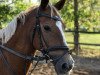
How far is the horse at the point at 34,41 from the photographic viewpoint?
351 cm

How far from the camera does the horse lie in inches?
138

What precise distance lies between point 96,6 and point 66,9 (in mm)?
1849

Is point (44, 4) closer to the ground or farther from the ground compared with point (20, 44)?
farther from the ground

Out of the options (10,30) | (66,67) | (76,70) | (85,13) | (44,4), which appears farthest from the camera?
(85,13)

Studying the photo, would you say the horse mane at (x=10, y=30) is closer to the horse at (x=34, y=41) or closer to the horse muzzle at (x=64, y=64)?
the horse at (x=34, y=41)

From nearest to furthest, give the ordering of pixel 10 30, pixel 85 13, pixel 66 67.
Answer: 1. pixel 66 67
2. pixel 10 30
3. pixel 85 13

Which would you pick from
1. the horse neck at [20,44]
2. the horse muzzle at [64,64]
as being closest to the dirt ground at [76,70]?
the horse neck at [20,44]

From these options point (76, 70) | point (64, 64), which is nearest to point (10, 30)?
point (64, 64)

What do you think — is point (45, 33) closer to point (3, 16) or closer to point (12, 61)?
point (12, 61)

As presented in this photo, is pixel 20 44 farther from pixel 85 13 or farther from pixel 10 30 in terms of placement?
pixel 85 13

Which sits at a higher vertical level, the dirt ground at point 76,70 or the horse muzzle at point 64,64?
the horse muzzle at point 64,64

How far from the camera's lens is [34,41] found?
3668 mm

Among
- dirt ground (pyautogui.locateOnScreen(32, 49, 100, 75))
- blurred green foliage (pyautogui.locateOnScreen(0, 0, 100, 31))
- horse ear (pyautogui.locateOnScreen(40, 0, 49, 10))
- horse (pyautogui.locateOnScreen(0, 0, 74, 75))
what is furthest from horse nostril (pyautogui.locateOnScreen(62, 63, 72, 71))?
blurred green foliage (pyautogui.locateOnScreen(0, 0, 100, 31))

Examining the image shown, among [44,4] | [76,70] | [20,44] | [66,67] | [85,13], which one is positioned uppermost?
[44,4]
